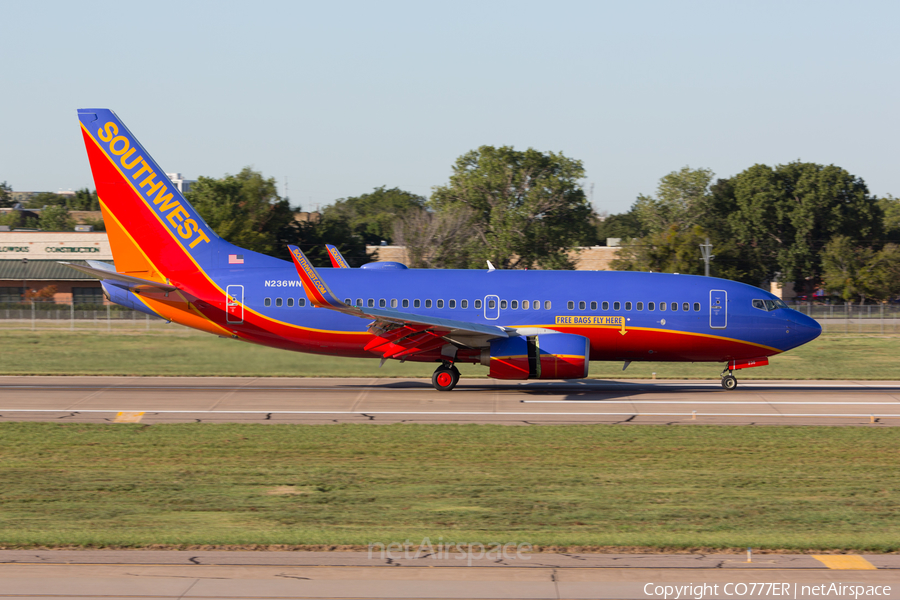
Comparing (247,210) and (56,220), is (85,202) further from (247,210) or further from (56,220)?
(247,210)

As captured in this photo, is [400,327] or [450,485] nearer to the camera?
[450,485]

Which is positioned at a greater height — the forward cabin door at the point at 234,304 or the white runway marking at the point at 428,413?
the forward cabin door at the point at 234,304

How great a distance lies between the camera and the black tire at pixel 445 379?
27.2 meters

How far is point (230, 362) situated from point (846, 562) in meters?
23.2

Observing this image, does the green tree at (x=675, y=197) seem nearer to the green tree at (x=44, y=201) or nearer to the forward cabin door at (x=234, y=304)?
the forward cabin door at (x=234, y=304)

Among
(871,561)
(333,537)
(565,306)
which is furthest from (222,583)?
(565,306)

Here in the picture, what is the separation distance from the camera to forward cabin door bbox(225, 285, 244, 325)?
2773 centimetres

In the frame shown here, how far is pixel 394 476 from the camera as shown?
15703 mm

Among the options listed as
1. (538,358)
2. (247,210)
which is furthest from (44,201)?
(538,358)

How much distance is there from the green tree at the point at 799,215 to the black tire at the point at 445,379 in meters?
71.9

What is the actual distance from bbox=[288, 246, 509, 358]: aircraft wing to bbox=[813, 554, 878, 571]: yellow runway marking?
1557 cm

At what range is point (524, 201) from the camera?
255 feet

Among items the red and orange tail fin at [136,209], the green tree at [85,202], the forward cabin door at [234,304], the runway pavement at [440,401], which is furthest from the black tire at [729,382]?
the green tree at [85,202]

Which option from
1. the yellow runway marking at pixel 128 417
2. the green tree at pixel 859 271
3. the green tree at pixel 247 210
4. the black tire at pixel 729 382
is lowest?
the yellow runway marking at pixel 128 417
